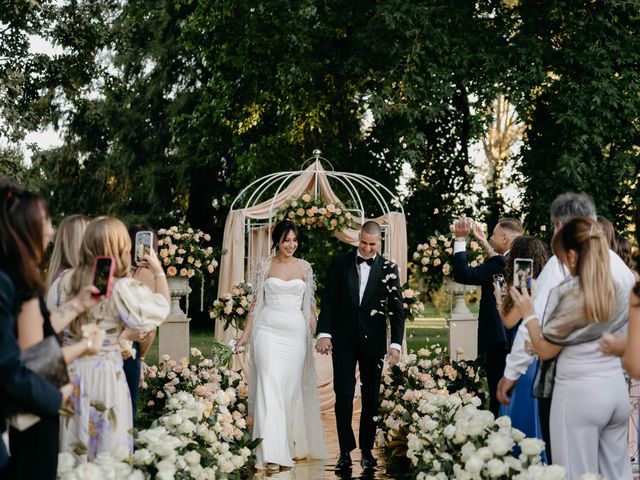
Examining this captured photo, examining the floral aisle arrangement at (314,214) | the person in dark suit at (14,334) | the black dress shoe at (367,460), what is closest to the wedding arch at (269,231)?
the floral aisle arrangement at (314,214)

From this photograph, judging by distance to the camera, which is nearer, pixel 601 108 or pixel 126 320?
pixel 126 320

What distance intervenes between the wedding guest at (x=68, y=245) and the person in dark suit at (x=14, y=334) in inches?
59.0

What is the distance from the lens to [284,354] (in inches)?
311

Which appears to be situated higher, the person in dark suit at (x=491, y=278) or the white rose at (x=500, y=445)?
the person in dark suit at (x=491, y=278)

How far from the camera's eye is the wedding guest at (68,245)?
15.8 ft

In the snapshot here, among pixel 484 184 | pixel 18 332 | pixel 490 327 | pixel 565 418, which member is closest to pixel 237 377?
pixel 490 327

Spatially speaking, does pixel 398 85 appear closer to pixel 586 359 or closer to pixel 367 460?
pixel 367 460

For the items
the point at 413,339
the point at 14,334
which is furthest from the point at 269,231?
the point at 413,339

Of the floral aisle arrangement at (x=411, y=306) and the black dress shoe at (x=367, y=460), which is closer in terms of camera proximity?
the black dress shoe at (x=367, y=460)

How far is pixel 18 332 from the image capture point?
10.7 feet

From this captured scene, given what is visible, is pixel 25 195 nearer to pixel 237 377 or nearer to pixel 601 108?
pixel 237 377

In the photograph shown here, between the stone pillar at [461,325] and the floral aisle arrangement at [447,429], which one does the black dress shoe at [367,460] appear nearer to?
the floral aisle arrangement at [447,429]

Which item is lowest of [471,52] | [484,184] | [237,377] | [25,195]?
[237,377]

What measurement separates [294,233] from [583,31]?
815 cm
